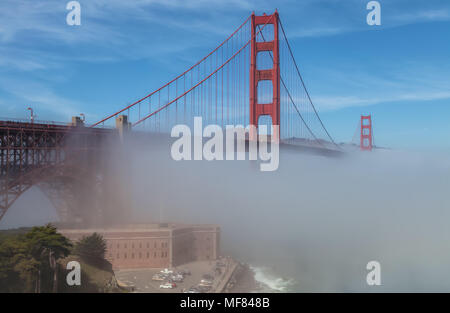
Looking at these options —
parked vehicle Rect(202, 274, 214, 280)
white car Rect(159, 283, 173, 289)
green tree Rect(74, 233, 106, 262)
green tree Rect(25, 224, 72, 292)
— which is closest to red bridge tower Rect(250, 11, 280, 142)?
parked vehicle Rect(202, 274, 214, 280)

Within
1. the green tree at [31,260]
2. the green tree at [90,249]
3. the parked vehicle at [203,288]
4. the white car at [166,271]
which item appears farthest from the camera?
the white car at [166,271]

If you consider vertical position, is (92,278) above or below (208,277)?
above

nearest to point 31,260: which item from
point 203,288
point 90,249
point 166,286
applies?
point 90,249

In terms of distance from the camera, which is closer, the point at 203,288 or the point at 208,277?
the point at 203,288

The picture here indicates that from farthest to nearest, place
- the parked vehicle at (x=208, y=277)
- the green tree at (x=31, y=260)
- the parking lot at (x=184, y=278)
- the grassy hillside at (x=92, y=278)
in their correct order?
1. the parked vehicle at (x=208, y=277)
2. the parking lot at (x=184, y=278)
3. the grassy hillside at (x=92, y=278)
4. the green tree at (x=31, y=260)

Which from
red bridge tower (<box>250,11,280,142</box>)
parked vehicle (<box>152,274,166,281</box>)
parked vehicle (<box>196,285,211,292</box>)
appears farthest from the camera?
→ red bridge tower (<box>250,11,280,142</box>)

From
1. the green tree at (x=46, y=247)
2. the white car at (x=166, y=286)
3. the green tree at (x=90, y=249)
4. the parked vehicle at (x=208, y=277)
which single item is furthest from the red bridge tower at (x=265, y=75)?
the green tree at (x=46, y=247)

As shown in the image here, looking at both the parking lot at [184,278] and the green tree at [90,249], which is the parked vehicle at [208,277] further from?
the green tree at [90,249]

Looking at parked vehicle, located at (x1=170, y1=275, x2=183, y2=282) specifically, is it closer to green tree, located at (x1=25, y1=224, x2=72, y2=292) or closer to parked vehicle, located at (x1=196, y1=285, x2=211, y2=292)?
parked vehicle, located at (x1=196, y1=285, x2=211, y2=292)

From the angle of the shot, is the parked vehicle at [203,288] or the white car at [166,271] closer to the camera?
the parked vehicle at [203,288]

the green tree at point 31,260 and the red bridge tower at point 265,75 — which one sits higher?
the red bridge tower at point 265,75

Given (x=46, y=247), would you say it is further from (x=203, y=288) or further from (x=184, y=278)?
(x=184, y=278)
